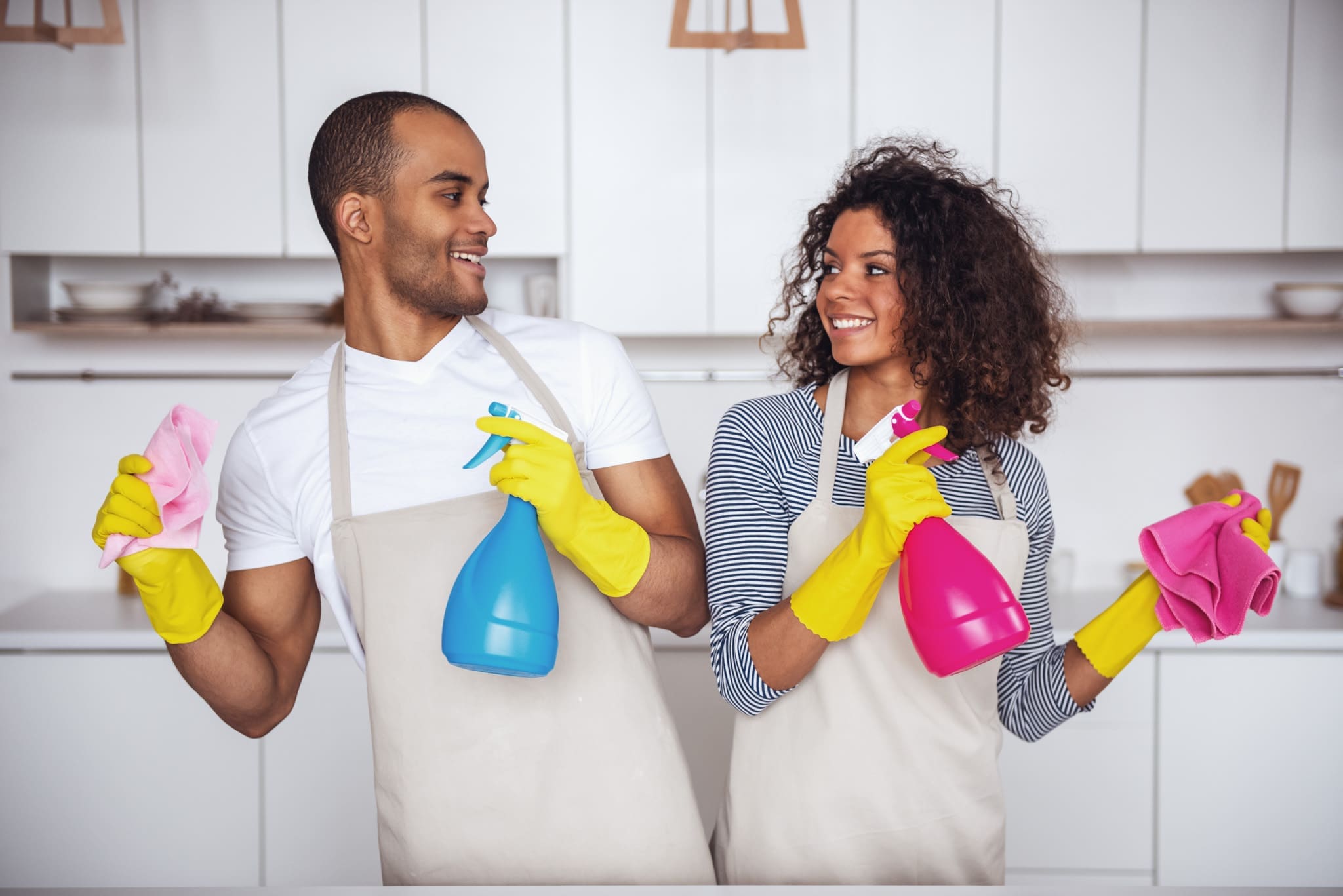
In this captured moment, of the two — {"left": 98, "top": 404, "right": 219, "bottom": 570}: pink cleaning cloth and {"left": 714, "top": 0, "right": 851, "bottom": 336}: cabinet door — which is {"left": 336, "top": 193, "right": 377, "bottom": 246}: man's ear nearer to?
{"left": 98, "top": 404, "right": 219, "bottom": 570}: pink cleaning cloth

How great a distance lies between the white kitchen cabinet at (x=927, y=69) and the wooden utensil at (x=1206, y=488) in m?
0.96

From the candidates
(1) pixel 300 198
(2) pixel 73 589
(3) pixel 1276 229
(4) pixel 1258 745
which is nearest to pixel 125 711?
(2) pixel 73 589

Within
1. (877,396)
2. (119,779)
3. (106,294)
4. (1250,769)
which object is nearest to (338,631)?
(119,779)

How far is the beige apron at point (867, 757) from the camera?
1122 mm

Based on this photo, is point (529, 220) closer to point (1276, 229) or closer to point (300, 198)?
point (300, 198)

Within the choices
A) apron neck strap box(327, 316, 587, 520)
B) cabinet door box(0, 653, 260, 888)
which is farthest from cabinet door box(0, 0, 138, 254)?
apron neck strap box(327, 316, 587, 520)

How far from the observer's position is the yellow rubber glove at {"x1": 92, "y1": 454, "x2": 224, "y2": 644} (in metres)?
0.94

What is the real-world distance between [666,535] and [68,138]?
76.2 inches

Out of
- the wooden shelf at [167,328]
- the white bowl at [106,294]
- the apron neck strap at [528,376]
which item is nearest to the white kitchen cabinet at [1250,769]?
the apron neck strap at [528,376]

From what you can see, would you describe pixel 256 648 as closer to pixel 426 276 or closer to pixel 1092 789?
pixel 426 276

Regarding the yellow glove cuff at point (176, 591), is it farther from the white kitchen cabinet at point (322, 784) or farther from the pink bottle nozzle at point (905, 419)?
the white kitchen cabinet at point (322, 784)

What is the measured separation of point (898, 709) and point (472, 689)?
443 millimetres

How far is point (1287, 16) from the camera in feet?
7.70

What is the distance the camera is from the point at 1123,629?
43.1 inches
